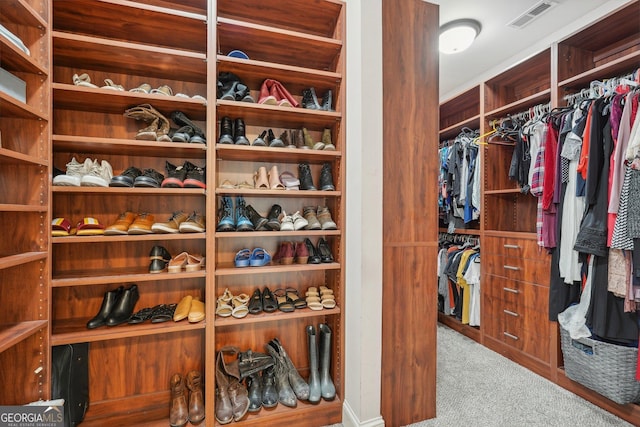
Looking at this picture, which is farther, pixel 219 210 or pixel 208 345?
pixel 219 210

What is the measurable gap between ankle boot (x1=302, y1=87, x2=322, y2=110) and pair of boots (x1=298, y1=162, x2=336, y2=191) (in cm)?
34

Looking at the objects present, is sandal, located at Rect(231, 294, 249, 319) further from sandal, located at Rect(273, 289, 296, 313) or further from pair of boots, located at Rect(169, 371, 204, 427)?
pair of boots, located at Rect(169, 371, 204, 427)

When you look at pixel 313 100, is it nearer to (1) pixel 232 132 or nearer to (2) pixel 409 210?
(1) pixel 232 132

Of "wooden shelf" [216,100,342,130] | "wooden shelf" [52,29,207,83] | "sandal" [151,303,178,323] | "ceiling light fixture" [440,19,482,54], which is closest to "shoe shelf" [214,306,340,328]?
"sandal" [151,303,178,323]

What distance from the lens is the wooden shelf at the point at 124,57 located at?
4.35 ft

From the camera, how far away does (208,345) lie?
1.44m

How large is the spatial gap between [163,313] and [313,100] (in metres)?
1.42

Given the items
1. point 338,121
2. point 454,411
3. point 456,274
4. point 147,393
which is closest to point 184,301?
point 147,393

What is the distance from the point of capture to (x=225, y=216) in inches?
60.8

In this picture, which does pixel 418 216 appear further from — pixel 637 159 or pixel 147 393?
pixel 147 393

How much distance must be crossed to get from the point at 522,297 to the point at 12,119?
3174mm

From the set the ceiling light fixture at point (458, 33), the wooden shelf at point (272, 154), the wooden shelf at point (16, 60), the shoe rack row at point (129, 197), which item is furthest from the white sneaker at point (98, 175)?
the ceiling light fixture at point (458, 33)

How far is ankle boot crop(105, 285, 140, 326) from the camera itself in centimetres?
141

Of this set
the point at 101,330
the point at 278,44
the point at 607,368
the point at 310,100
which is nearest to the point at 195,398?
the point at 101,330
